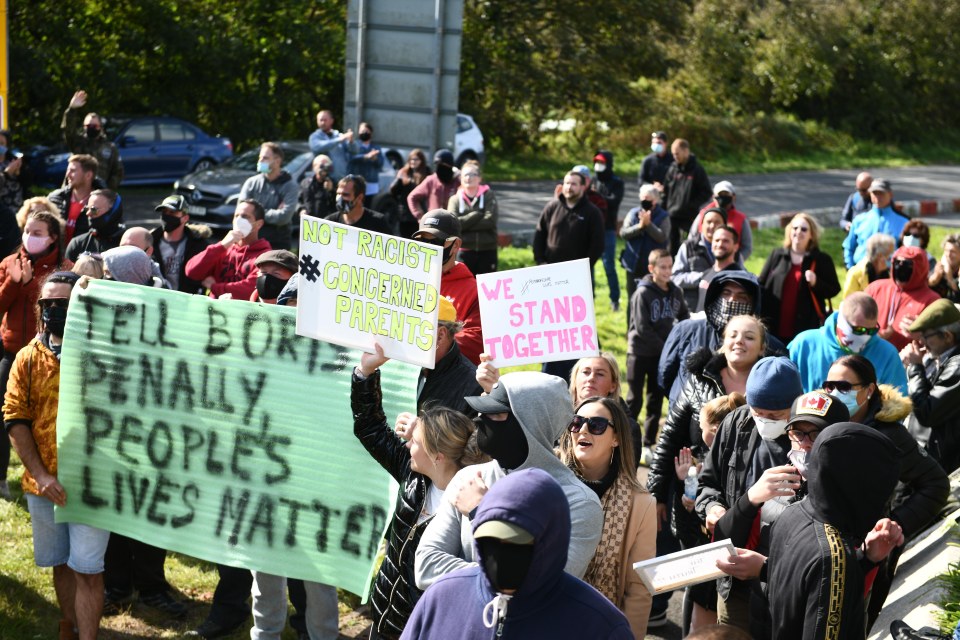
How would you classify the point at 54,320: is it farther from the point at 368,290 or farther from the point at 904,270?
the point at 904,270

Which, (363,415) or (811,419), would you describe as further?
(363,415)

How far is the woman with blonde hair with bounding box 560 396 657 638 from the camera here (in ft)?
15.4

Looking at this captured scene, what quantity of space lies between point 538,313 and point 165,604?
2.65m

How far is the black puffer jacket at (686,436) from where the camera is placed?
625 centimetres

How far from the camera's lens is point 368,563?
5.79 m

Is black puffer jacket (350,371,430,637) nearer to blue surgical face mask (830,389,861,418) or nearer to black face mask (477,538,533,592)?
black face mask (477,538,533,592)

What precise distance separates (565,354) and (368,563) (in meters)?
1.64

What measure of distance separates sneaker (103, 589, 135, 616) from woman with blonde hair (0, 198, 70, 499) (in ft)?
5.80

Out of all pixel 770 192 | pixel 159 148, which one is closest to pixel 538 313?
pixel 159 148

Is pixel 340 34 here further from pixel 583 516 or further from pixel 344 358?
pixel 583 516

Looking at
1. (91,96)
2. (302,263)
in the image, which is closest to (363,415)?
(302,263)

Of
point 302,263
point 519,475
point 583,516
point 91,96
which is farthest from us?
point 91,96

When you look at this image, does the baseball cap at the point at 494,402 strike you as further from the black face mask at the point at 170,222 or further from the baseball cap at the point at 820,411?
the black face mask at the point at 170,222

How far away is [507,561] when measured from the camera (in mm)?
2930
